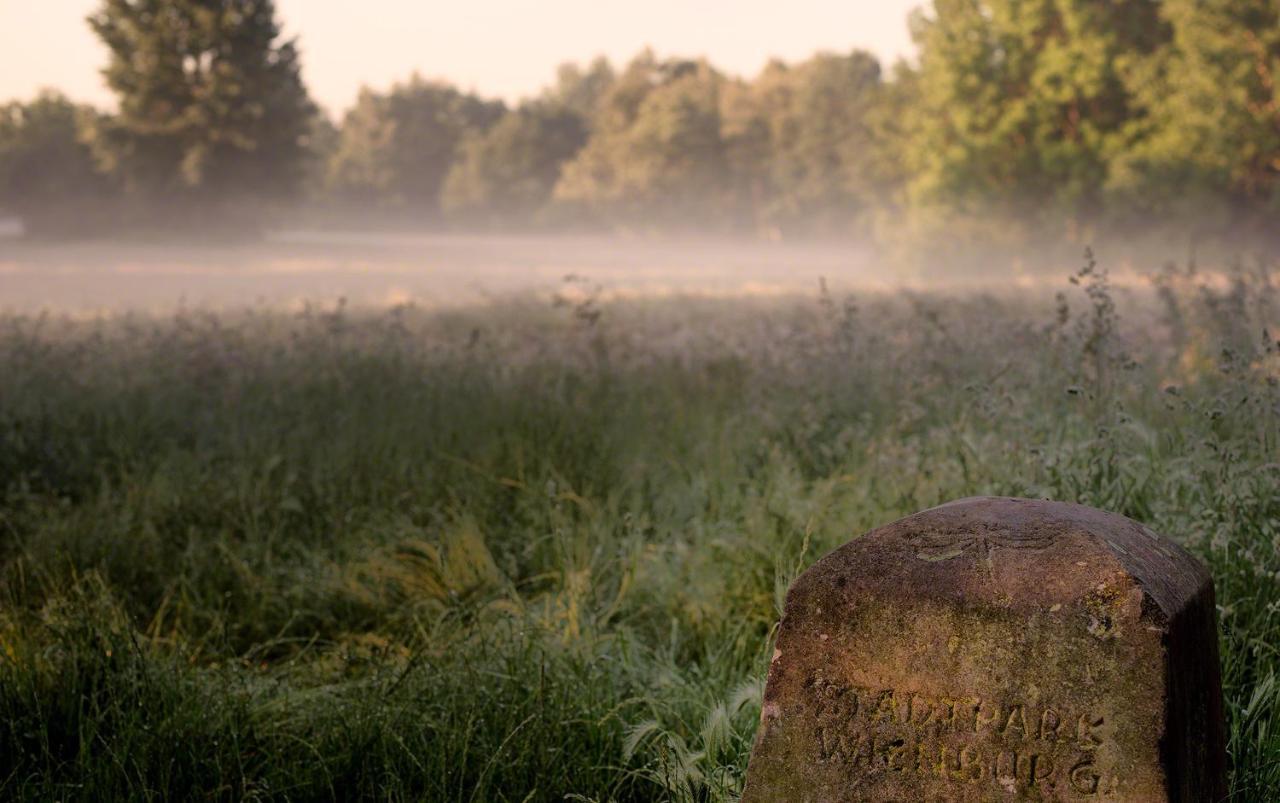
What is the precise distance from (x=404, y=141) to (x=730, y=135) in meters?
21.1

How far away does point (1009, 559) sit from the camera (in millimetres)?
2248

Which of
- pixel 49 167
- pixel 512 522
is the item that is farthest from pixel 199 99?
pixel 512 522

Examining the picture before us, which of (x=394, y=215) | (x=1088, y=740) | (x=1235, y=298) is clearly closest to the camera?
(x=1088, y=740)

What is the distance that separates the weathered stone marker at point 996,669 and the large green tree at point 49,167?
42519 mm

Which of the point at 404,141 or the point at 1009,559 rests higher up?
the point at 404,141

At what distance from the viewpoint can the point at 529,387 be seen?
783 centimetres

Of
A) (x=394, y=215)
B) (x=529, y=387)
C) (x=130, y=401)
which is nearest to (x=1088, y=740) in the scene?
(x=529, y=387)

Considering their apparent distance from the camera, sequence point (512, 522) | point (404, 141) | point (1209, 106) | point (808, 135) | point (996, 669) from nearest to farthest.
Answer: point (996, 669), point (512, 522), point (1209, 106), point (808, 135), point (404, 141)

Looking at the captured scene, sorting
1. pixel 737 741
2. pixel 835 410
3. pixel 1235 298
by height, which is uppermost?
pixel 1235 298

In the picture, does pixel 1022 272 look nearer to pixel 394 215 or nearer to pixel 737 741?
pixel 737 741

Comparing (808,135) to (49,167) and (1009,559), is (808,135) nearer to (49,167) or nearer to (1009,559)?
(49,167)

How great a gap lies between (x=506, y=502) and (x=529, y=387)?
2087mm

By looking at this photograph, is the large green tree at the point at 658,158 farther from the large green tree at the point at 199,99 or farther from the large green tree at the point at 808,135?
the large green tree at the point at 199,99

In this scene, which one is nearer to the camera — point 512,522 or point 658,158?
point 512,522
